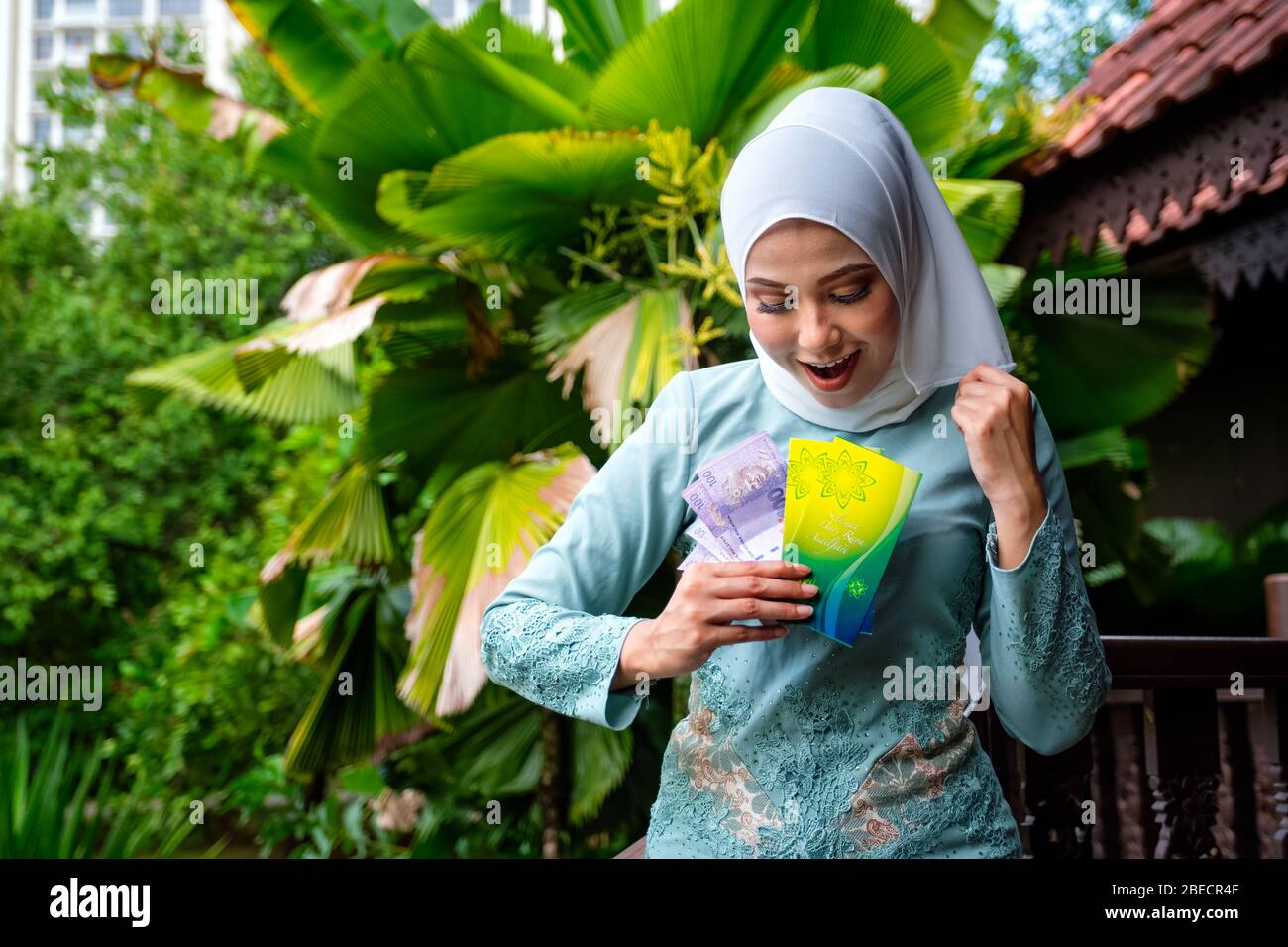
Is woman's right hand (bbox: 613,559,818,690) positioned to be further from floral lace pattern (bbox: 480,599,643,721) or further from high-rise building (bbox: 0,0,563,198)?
high-rise building (bbox: 0,0,563,198)

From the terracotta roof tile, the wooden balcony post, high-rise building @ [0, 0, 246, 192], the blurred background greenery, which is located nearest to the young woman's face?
the wooden balcony post

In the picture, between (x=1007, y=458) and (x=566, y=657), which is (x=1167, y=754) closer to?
(x=1007, y=458)

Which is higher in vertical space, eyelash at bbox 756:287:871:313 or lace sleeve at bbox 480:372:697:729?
eyelash at bbox 756:287:871:313

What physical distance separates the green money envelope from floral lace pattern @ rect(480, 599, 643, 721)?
217 millimetres

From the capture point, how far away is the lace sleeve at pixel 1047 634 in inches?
47.7

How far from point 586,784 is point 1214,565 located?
2533 millimetres

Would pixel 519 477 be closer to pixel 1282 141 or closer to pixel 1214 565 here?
pixel 1282 141

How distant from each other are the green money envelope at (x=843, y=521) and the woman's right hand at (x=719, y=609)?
0.03 meters

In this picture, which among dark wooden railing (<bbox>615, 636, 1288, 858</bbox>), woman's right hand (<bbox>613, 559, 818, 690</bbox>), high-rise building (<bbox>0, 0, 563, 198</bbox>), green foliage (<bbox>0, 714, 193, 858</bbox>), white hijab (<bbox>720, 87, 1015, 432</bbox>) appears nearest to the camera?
woman's right hand (<bbox>613, 559, 818, 690</bbox>)

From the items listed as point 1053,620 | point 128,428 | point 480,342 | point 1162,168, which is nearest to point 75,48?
point 128,428

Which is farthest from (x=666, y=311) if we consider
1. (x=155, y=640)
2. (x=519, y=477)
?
(x=155, y=640)

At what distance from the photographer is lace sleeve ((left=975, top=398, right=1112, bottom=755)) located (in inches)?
47.7

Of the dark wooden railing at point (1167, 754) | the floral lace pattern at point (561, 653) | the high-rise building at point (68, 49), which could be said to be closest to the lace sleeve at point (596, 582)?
the floral lace pattern at point (561, 653)

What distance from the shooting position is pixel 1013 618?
1228 millimetres
